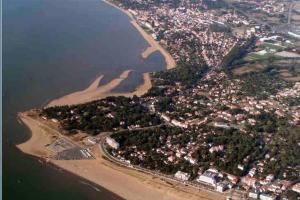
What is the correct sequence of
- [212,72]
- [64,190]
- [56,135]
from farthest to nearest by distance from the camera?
1. [212,72]
2. [56,135]
3. [64,190]

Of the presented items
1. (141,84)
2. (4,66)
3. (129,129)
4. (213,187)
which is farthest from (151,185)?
(4,66)

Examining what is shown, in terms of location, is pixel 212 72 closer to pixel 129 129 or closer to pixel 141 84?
pixel 141 84

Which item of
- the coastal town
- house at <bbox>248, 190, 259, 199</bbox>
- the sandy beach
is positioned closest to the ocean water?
the sandy beach

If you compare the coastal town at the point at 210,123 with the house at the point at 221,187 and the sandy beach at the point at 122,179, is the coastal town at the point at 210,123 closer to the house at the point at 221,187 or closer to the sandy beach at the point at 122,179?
the house at the point at 221,187

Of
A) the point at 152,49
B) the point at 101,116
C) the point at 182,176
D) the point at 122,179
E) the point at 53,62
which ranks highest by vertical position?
the point at 53,62

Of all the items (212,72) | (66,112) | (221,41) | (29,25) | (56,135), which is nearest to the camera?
(56,135)

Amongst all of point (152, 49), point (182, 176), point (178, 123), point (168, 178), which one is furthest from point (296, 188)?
point (152, 49)

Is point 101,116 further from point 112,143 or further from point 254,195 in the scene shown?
point 254,195
